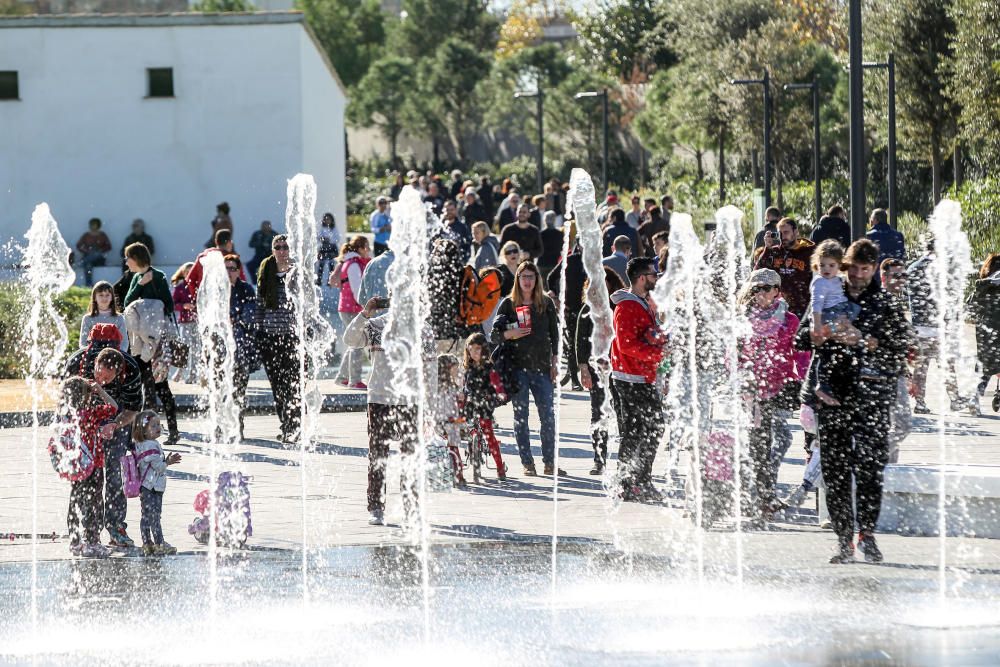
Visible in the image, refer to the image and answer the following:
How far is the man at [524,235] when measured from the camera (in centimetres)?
1984

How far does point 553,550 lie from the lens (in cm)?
934

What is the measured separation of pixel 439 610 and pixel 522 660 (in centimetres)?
112

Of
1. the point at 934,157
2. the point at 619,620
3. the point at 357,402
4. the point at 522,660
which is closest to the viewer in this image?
the point at 522,660

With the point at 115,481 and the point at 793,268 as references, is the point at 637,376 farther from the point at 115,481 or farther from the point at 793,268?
the point at 793,268

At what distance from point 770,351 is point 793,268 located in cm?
501

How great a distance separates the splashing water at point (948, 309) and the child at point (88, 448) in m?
4.65

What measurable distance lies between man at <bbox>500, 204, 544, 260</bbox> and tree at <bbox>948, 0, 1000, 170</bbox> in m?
10.8

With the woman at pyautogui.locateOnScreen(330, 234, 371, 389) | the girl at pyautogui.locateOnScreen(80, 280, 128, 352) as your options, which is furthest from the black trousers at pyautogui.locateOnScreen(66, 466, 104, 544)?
the woman at pyautogui.locateOnScreen(330, 234, 371, 389)

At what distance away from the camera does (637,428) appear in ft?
36.8

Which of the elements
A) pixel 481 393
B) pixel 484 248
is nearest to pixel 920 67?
pixel 484 248

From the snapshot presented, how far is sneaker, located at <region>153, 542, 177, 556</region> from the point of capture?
959cm

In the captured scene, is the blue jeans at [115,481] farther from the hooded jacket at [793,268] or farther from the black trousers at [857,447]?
the hooded jacket at [793,268]

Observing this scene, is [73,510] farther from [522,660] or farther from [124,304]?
[124,304]

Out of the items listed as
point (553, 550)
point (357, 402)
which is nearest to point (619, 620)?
point (553, 550)
